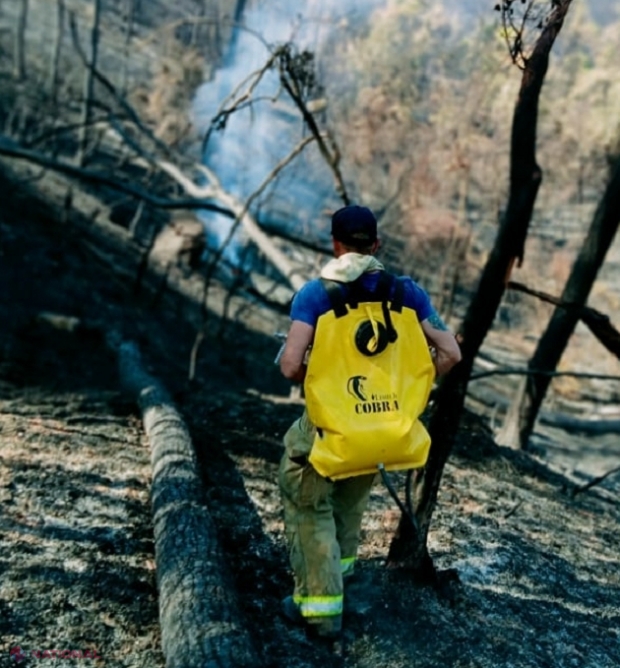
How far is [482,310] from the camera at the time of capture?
148 inches

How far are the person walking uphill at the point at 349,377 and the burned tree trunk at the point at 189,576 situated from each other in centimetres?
40

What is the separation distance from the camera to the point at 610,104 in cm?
3291

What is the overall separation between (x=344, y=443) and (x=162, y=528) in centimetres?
144

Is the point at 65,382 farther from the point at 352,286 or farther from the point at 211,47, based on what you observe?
the point at 211,47

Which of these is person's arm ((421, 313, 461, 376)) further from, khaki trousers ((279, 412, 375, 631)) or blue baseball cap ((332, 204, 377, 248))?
khaki trousers ((279, 412, 375, 631))

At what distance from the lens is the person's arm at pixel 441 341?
299cm

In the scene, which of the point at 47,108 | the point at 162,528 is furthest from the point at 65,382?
the point at 47,108

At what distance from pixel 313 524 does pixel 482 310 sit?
5.08ft

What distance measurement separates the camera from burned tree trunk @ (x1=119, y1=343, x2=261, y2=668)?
8.80ft

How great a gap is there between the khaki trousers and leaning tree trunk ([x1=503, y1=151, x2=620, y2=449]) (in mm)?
4571

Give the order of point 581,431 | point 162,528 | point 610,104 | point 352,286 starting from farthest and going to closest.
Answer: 1. point 610,104
2. point 581,431
3. point 162,528
4. point 352,286

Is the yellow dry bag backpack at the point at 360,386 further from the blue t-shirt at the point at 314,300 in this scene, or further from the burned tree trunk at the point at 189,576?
the burned tree trunk at the point at 189,576

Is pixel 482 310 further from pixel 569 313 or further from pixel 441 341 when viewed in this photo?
pixel 569 313

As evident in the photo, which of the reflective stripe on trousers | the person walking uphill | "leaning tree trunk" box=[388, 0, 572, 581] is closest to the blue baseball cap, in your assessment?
the person walking uphill
